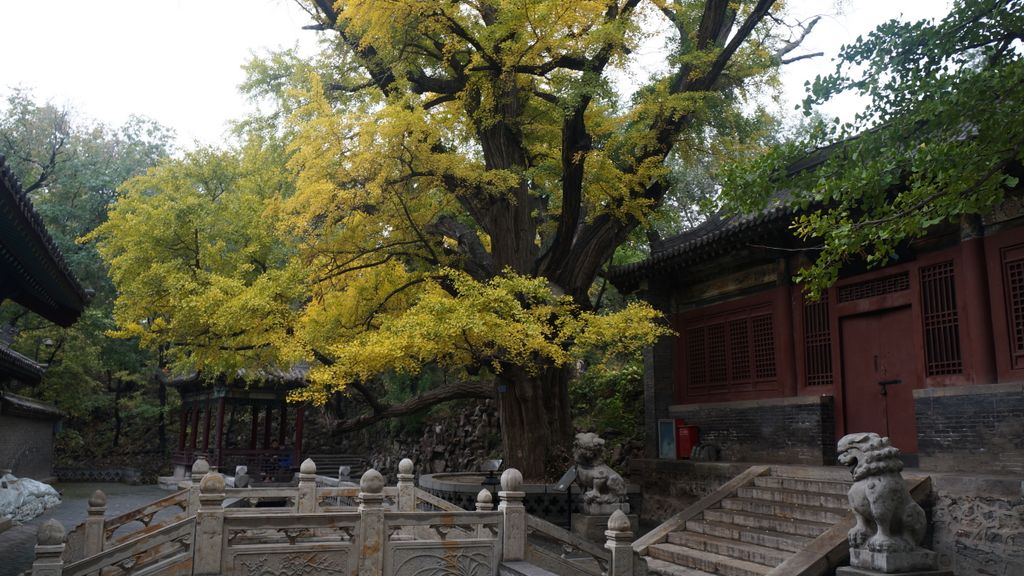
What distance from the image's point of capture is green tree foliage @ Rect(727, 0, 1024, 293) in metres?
5.46

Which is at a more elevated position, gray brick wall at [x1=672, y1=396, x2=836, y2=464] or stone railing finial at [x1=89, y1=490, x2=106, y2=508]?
gray brick wall at [x1=672, y1=396, x2=836, y2=464]

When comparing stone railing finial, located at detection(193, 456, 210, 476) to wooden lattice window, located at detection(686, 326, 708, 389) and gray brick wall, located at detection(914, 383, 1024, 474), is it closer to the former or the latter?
wooden lattice window, located at detection(686, 326, 708, 389)

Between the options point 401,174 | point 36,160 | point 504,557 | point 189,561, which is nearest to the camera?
point 189,561

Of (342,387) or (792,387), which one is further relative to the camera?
(792,387)

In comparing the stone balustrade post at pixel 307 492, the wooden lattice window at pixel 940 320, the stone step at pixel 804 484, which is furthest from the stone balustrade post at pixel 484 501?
the wooden lattice window at pixel 940 320

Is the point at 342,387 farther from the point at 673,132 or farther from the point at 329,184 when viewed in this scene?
the point at 673,132

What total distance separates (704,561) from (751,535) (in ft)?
2.04

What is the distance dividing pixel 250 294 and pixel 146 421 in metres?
23.1

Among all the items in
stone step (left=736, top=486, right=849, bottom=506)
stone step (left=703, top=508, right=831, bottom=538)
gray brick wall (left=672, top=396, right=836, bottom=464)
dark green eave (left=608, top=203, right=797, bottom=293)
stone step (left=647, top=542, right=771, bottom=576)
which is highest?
dark green eave (left=608, top=203, right=797, bottom=293)

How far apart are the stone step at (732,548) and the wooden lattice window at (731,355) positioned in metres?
3.30

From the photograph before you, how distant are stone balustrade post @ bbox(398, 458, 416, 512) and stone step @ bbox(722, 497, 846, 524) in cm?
409

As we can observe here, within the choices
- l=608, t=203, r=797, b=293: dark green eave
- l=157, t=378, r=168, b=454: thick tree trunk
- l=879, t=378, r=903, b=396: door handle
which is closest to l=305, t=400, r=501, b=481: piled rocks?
l=157, t=378, r=168, b=454: thick tree trunk

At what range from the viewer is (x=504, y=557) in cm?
744

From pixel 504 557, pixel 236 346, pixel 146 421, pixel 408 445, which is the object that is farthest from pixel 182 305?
pixel 146 421
